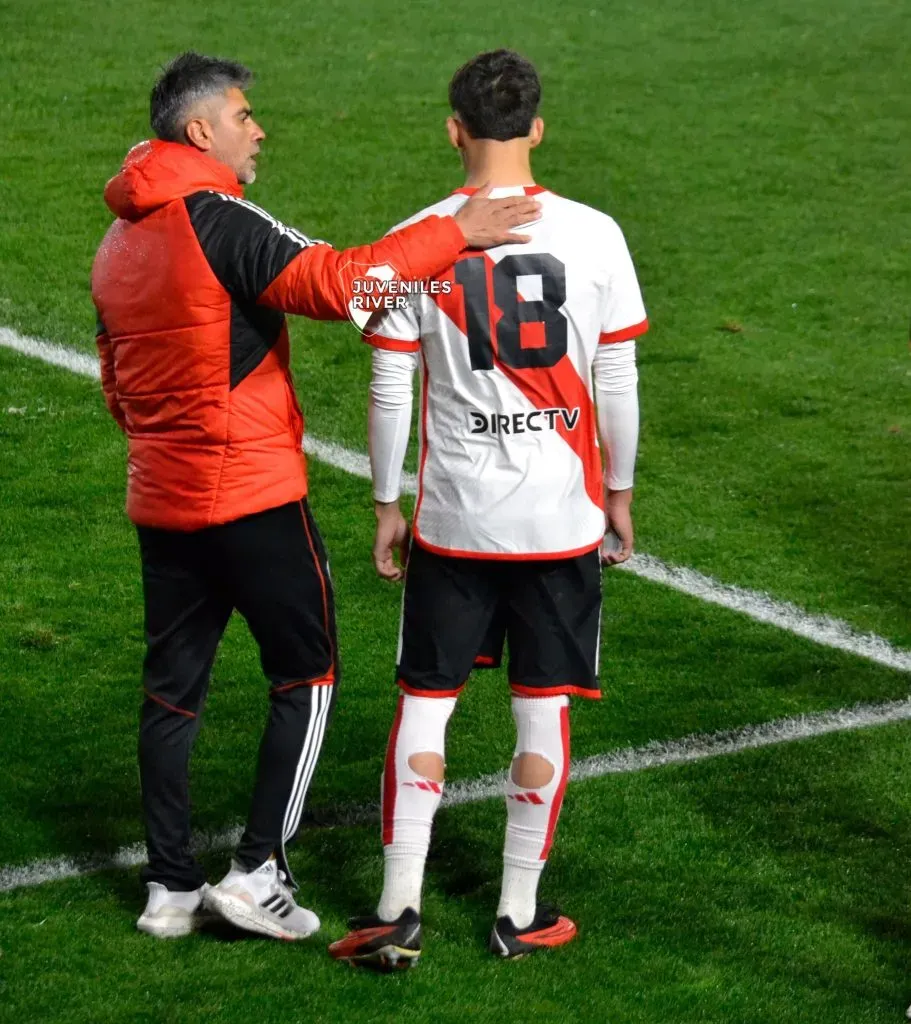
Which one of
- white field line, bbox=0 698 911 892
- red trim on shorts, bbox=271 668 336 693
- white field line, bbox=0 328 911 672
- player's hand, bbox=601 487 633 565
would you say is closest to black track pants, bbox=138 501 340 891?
red trim on shorts, bbox=271 668 336 693

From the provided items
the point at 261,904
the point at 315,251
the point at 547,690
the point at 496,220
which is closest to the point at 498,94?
the point at 496,220

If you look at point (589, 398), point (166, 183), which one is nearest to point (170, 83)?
point (166, 183)

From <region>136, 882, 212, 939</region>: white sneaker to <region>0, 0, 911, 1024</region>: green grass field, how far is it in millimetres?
47

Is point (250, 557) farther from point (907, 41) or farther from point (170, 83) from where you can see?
point (907, 41)

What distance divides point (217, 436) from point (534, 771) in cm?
97

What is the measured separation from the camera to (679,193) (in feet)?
36.1

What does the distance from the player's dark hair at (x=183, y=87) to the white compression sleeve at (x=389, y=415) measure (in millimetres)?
630

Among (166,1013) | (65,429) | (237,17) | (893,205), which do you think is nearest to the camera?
(166,1013)

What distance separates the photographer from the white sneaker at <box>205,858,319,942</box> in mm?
3846

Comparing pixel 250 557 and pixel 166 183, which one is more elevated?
pixel 166 183

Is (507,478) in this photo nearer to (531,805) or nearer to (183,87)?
(531,805)

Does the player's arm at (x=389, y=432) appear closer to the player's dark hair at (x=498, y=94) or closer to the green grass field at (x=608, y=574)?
the player's dark hair at (x=498, y=94)

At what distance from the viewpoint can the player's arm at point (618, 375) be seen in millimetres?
3660

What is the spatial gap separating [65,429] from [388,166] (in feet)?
13.3
